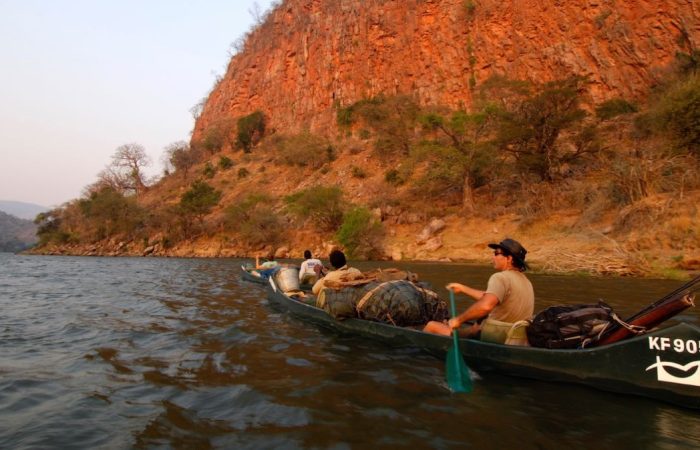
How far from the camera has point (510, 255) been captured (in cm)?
484

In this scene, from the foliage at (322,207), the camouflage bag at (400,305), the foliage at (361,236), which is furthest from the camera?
the foliage at (322,207)

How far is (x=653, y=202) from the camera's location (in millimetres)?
15805

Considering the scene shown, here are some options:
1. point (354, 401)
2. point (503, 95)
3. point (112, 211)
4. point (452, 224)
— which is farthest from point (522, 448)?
point (112, 211)

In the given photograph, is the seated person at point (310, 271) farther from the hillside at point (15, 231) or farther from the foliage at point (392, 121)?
the hillside at point (15, 231)

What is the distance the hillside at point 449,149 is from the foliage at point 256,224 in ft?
0.40

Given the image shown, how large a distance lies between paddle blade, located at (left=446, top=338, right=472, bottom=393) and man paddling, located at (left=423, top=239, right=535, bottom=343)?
16.5 inches

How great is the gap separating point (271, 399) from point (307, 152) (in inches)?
1570

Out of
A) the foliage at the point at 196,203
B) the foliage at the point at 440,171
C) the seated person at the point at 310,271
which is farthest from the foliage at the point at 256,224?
the seated person at the point at 310,271

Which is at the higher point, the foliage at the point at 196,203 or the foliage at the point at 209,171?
the foliage at the point at 209,171

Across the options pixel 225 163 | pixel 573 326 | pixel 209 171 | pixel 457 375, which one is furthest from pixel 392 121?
pixel 457 375

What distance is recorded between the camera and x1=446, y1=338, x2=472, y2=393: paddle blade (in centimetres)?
442

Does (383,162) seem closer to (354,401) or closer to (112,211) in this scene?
(112,211)

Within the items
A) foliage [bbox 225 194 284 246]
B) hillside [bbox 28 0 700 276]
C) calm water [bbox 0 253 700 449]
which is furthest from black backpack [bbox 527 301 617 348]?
foliage [bbox 225 194 284 246]

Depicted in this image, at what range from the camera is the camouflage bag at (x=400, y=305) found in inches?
248
